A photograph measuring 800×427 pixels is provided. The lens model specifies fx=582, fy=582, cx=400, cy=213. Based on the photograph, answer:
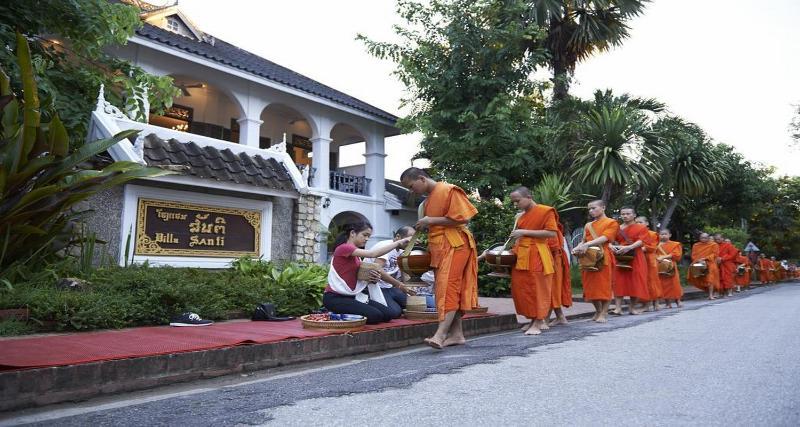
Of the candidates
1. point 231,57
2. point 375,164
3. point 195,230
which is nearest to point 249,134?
point 231,57

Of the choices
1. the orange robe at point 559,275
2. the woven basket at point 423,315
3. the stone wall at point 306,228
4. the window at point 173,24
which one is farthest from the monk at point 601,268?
the window at point 173,24

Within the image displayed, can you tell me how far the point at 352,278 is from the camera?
5.62 meters

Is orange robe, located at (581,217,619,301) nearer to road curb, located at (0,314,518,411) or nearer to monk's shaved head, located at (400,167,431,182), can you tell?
road curb, located at (0,314,518,411)

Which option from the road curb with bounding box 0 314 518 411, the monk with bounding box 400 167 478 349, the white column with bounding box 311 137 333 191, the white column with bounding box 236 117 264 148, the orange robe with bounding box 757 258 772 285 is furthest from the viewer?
the orange robe with bounding box 757 258 772 285

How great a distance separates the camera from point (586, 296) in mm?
8078

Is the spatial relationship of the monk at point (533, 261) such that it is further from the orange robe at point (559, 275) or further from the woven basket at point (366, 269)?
the woven basket at point (366, 269)

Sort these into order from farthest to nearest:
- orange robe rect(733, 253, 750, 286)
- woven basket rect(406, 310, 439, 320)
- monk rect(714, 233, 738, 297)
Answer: orange robe rect(733, 253, 750, 286)
monk rect(714, 233, 738, 297)
woven basket rect(406, 310, 439, 320)

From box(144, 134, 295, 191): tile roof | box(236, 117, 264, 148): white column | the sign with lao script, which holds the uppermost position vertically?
box(236, 117, 264, 148): white column

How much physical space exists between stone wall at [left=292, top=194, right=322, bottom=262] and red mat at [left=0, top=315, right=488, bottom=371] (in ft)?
11.8

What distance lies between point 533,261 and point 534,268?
8cm

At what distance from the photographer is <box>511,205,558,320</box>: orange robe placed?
21.7ft

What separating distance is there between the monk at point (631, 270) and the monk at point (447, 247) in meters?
4.84

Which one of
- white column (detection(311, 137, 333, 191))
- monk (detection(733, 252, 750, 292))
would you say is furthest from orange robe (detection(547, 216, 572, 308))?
monk (detection(733, 252, 750, 292))

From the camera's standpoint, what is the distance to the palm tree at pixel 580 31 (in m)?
16.4
